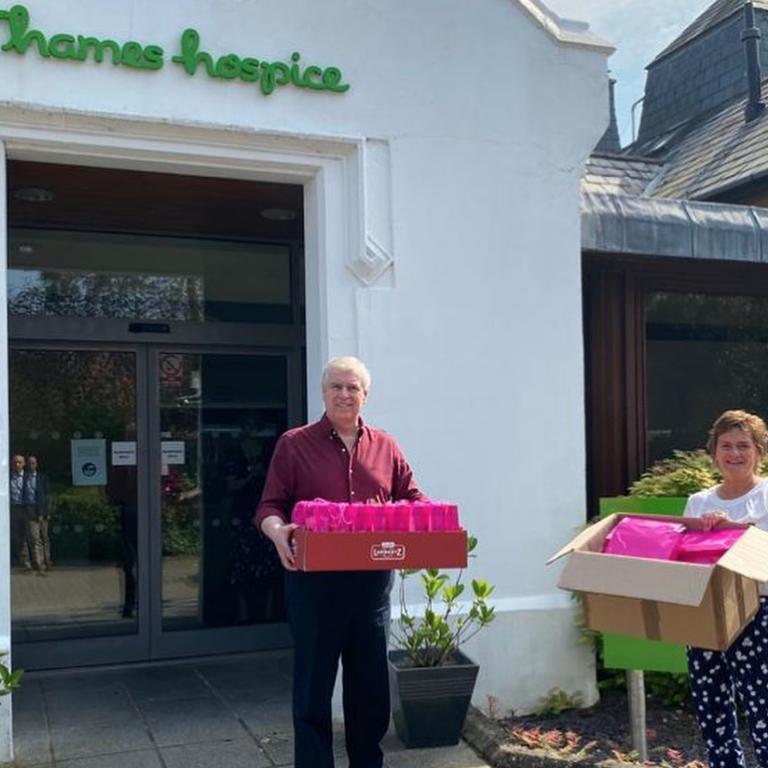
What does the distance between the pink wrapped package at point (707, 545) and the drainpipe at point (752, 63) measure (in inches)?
410

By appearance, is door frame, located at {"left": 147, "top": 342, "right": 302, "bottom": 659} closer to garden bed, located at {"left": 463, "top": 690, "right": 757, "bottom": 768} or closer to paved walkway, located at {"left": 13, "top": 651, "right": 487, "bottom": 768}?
paved walkway, located at {"left": 13, "top": 651, "right": 487, "bottom": 768}

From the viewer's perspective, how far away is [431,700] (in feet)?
15.9

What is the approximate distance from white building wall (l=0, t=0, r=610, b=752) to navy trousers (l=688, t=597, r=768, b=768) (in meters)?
1.79

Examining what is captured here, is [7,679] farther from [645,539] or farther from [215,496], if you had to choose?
[645,539]

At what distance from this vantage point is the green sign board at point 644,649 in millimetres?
5039

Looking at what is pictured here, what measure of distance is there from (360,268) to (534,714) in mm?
2776

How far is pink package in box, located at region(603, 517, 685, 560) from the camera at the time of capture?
370 centimetres

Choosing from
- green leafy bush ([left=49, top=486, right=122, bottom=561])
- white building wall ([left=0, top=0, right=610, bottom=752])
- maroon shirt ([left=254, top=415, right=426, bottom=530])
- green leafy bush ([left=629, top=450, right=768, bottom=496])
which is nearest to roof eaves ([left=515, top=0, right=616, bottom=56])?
white building wall ([left=0, top=0, right=610, bottom=752])

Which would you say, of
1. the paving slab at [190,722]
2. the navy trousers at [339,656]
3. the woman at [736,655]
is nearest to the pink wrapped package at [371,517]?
the navy trousers at [339,656]

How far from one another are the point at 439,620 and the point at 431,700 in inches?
16.1

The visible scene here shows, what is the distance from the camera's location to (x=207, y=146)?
5246 mm

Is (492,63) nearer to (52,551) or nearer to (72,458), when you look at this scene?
(72,458)

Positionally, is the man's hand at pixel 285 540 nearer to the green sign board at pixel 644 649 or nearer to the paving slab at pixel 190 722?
the paving slab at pixel 190 722

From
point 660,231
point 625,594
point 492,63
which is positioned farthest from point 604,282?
point 625,594
